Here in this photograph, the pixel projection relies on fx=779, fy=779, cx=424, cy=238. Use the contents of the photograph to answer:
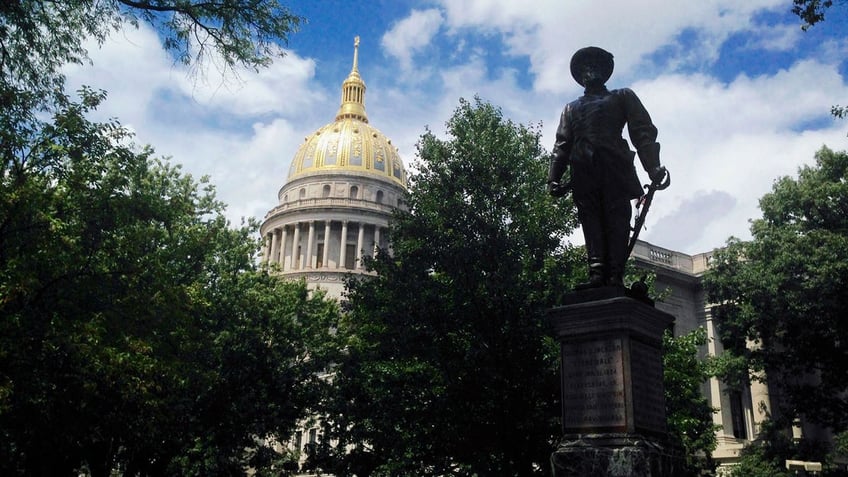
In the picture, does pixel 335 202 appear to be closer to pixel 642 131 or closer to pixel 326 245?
pixel 326 245

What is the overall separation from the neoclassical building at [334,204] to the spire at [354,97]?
463 centimetres

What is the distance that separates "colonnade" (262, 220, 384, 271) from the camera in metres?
92.4

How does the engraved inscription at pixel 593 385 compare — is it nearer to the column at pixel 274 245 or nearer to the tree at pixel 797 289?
the tree at pixel 797 289

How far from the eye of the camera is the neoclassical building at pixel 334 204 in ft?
303

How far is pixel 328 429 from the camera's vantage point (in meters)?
27.1

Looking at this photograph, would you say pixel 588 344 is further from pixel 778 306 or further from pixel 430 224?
pixel 778 306

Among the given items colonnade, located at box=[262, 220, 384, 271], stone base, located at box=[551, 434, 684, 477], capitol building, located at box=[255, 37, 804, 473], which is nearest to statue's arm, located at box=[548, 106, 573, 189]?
stone base, located at box=[551, 434, 684, 477]

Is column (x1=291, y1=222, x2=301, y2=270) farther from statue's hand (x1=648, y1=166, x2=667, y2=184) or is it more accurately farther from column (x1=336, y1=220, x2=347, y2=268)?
statue's hand (x1=648, y1=166, x2=667, y2=184)

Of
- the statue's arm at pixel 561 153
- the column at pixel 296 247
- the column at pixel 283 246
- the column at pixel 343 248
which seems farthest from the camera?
the column at pixel 283 246

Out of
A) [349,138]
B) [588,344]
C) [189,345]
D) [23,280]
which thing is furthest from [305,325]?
[349,138]

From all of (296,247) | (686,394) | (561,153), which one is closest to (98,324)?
(561,153)

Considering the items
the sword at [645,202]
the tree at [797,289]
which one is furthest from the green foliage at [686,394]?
the sword at [645,202]

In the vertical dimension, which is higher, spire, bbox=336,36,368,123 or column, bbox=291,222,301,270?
spire, bbox=336,36,368,123

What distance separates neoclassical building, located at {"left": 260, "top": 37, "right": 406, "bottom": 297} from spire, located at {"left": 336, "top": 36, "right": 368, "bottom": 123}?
182 inches
